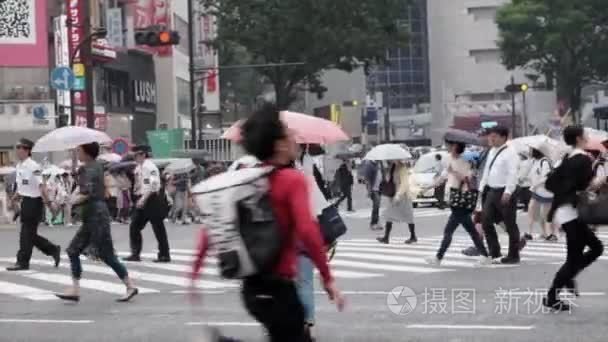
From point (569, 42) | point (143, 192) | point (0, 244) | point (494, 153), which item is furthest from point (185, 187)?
point (569, 42)

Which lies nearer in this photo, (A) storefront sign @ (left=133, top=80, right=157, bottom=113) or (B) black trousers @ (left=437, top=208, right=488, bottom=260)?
(B) black trousers @ (left=437, top=208, right=488, bottom=260)

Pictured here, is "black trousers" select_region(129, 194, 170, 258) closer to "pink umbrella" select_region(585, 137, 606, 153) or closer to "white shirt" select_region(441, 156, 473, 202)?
"white shirt" select_region(441, 156, 473, 202)

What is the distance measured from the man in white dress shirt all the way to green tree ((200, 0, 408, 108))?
35.6m

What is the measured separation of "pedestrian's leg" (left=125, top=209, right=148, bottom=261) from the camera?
1802 centimetres

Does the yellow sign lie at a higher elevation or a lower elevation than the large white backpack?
higher

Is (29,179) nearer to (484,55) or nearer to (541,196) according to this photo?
(541,196)

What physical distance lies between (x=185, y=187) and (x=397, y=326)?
72.7 ft

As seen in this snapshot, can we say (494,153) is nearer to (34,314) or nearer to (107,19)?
(34,314)

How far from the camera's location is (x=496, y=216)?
1589 centimetres

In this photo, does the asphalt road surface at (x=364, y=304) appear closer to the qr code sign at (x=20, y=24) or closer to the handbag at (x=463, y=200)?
the handbag at (x=463, y=200)

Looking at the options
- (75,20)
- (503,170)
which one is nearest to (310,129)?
(503,170)

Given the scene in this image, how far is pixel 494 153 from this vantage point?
15.4m

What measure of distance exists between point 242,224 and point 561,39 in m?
61.4

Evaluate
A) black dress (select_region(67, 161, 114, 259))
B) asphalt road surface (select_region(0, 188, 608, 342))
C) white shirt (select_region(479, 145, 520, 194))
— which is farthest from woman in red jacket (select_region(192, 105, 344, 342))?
white shirt (select_region(479, 145, 520, 194))
